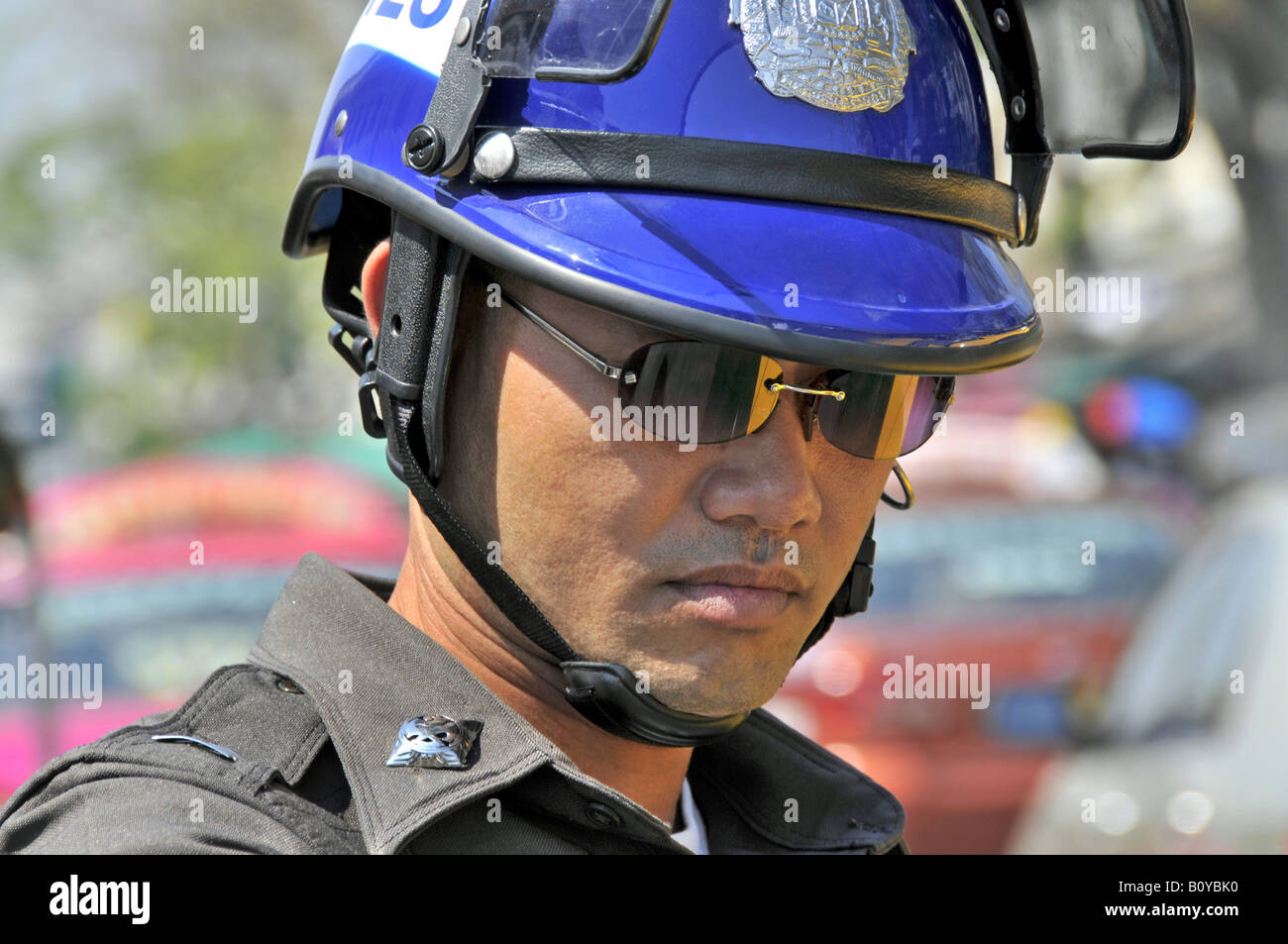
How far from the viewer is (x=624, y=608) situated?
2.01 metres

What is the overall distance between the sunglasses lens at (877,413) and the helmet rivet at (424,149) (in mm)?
601

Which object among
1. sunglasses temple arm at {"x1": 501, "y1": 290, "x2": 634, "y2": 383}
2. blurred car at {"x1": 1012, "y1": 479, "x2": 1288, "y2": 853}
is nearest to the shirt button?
sunglasses temple arm at {"x1": 501, "y1": 290, "x2": 634, "y2": 383}

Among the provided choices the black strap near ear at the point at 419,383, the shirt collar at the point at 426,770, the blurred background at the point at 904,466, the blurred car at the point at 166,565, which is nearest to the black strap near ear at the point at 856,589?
the shirt collar at the point at 426,770

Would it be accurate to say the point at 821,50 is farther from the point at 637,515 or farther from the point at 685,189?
the point at 637,515

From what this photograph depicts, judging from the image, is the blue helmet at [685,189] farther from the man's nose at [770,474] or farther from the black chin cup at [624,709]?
the man's nose at [770,474]

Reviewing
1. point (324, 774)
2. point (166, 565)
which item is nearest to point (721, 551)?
point (324, 774)

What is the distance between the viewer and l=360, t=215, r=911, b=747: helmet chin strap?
2.03 metres

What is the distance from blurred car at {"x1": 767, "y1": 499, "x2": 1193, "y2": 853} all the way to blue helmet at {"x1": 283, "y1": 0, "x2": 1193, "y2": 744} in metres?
4.22

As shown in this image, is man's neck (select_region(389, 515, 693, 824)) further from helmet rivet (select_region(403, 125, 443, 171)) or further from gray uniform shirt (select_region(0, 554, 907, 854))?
helmet rivet (select_region(403, 125, 443, 171))

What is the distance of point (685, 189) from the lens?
195 cm

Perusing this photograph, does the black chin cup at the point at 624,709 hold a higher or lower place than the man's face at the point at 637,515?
lower

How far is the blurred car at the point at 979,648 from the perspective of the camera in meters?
6.14
